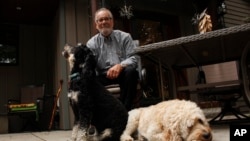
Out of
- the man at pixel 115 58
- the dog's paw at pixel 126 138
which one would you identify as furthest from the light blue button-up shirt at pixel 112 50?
the dog's paw at pixel 126 138

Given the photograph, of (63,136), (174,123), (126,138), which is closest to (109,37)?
(63,136)

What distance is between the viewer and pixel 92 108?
9.29 ft

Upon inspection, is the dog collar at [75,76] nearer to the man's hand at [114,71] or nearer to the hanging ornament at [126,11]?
the man's hand at [114,71]

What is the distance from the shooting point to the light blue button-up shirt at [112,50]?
12.1ft

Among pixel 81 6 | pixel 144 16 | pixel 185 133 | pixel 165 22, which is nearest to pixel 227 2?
pixel 165 22

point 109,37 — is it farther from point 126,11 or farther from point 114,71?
point 126,11

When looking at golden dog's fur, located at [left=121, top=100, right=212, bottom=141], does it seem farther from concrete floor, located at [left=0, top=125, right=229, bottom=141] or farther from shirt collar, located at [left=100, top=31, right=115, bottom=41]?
shirt collar, located at [left=100, top=31, right=115, bottom=41]

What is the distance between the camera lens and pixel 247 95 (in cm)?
329

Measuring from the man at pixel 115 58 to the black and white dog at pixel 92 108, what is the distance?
532mm

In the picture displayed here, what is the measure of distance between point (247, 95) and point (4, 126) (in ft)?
19.1

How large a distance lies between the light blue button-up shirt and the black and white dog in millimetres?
702

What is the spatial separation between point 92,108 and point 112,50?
1072mm

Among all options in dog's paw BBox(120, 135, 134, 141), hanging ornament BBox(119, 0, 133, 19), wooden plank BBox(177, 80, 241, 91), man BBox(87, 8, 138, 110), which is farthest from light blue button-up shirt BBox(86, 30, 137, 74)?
hanging ornament BBox(119, 0, 133, 19)

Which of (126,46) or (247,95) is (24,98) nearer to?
(126,46)
